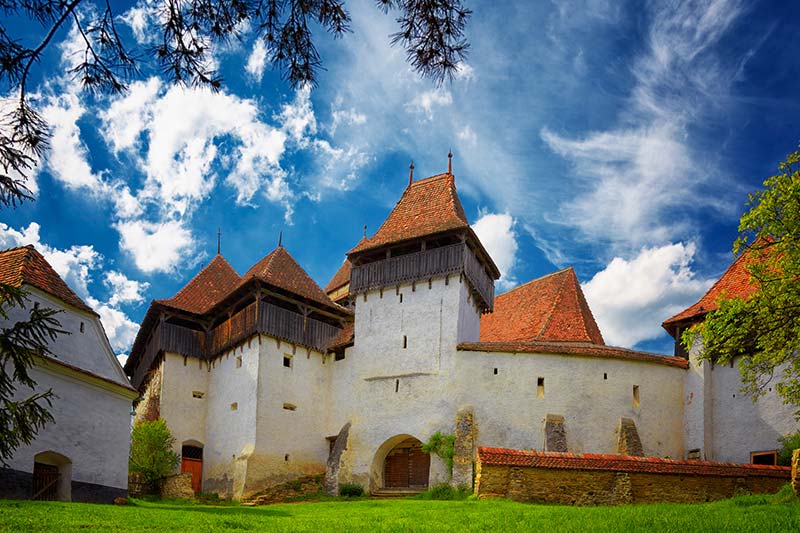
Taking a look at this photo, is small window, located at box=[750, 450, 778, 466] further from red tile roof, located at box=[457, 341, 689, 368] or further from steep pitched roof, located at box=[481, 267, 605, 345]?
steep pitched roof, located at box=[481, 267, 605, 345]

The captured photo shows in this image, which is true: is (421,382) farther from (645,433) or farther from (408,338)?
(645,433)

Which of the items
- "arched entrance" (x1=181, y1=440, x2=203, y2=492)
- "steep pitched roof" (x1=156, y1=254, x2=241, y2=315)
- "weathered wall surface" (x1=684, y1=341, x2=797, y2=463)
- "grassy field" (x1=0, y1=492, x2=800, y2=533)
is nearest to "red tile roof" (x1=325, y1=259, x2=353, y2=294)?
"steep pitched roof" (x1=156, y1=254, x2=241, y2=315)

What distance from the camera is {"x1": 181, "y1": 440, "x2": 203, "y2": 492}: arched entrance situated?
92.1 feet

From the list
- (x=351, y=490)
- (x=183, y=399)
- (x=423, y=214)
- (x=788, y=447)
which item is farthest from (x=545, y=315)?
(x=183, y=399)

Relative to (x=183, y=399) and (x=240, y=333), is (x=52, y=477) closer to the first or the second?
(x=240, y=333)

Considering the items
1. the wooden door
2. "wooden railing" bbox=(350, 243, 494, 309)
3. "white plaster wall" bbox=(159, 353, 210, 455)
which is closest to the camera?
"wooden railing" bbox=(350, 243, 494, 309)

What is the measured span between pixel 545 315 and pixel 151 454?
552 inches

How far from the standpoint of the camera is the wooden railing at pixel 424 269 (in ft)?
86.4

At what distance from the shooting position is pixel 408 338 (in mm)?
26562

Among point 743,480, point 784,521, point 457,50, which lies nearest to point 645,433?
point 743,480

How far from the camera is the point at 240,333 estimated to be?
90.9ft

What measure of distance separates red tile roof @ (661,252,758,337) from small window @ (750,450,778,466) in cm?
448

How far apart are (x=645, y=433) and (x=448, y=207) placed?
9.89 meters

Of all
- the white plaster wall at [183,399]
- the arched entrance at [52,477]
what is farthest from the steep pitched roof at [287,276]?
the arched entrance at [52,477]
